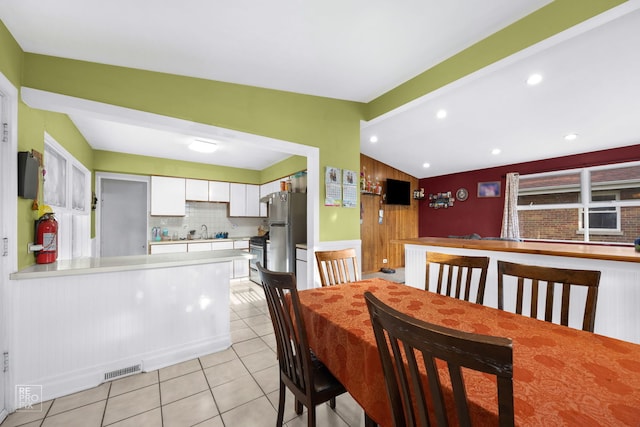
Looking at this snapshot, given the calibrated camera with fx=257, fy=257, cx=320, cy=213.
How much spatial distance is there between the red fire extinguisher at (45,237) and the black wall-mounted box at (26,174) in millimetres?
250

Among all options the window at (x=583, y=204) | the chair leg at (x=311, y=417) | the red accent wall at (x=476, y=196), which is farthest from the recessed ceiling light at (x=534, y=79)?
the chair leg at (x=311, y=417)

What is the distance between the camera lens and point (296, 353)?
1.26 m

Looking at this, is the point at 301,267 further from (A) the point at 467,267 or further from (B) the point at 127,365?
(A) the point at 467,267

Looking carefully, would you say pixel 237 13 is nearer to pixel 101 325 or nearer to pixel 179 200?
pixel 101 325

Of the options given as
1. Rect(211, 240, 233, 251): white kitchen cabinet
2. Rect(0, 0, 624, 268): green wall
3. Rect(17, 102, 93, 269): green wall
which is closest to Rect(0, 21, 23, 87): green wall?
Rect(0, 0, 624, 268): green wall

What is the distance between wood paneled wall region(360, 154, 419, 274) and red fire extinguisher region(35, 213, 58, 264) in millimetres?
4852

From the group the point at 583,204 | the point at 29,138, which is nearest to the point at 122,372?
the point at 29,138

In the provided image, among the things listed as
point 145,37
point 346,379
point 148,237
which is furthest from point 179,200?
point 346,379

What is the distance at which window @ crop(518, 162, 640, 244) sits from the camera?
4.37m

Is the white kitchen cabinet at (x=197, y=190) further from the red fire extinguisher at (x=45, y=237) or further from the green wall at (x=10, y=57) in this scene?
the green wall at (x=10, y=57)

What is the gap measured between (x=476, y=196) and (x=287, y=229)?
4729 millimetres

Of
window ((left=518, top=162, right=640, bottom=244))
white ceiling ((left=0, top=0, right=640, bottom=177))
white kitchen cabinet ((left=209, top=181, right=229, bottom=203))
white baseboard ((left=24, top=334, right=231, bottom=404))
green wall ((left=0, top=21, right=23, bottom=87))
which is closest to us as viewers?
green wall ((left=0, top=21, right=23, bottom=87))

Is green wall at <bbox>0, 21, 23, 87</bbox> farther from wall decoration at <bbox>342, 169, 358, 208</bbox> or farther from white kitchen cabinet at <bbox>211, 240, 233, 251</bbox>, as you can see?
white kitchen cabinet at <bbox>211, 240, 233, 251</bbox>

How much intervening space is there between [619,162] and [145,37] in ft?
22.2
